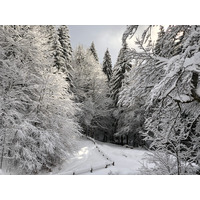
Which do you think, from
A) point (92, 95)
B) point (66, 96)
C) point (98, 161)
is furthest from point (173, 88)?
point (92, 95)

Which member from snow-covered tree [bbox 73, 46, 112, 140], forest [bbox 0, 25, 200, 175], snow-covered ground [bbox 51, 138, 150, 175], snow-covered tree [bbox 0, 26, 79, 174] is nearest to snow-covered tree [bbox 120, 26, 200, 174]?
forest [bbox 0, 25, 200, 175]

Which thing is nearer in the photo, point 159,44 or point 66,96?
point 159,44

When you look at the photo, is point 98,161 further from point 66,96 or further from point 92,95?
point 92,95

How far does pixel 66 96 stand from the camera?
7945 mm

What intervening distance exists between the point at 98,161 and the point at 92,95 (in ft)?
18.9

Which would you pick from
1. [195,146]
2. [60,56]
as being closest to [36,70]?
[60,56]

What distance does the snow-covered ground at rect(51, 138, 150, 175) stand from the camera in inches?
176

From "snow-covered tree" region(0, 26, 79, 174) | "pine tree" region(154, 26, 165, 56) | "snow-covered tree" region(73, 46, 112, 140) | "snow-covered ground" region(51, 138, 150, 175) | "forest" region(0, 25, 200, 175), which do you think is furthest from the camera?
"snow-covered tree" region(73, 46, 112, 140)

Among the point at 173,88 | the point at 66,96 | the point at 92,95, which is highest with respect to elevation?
the point at 92,95

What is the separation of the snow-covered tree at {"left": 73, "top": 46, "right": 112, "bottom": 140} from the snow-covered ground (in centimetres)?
241

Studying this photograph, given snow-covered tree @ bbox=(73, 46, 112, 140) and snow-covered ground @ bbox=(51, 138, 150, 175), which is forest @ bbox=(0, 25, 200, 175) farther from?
snow-covered ground @ bbox=(51, 138, 150, 175)

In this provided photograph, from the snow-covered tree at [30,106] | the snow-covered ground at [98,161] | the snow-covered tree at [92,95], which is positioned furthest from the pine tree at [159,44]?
the snow-covered tree at [92,95]
